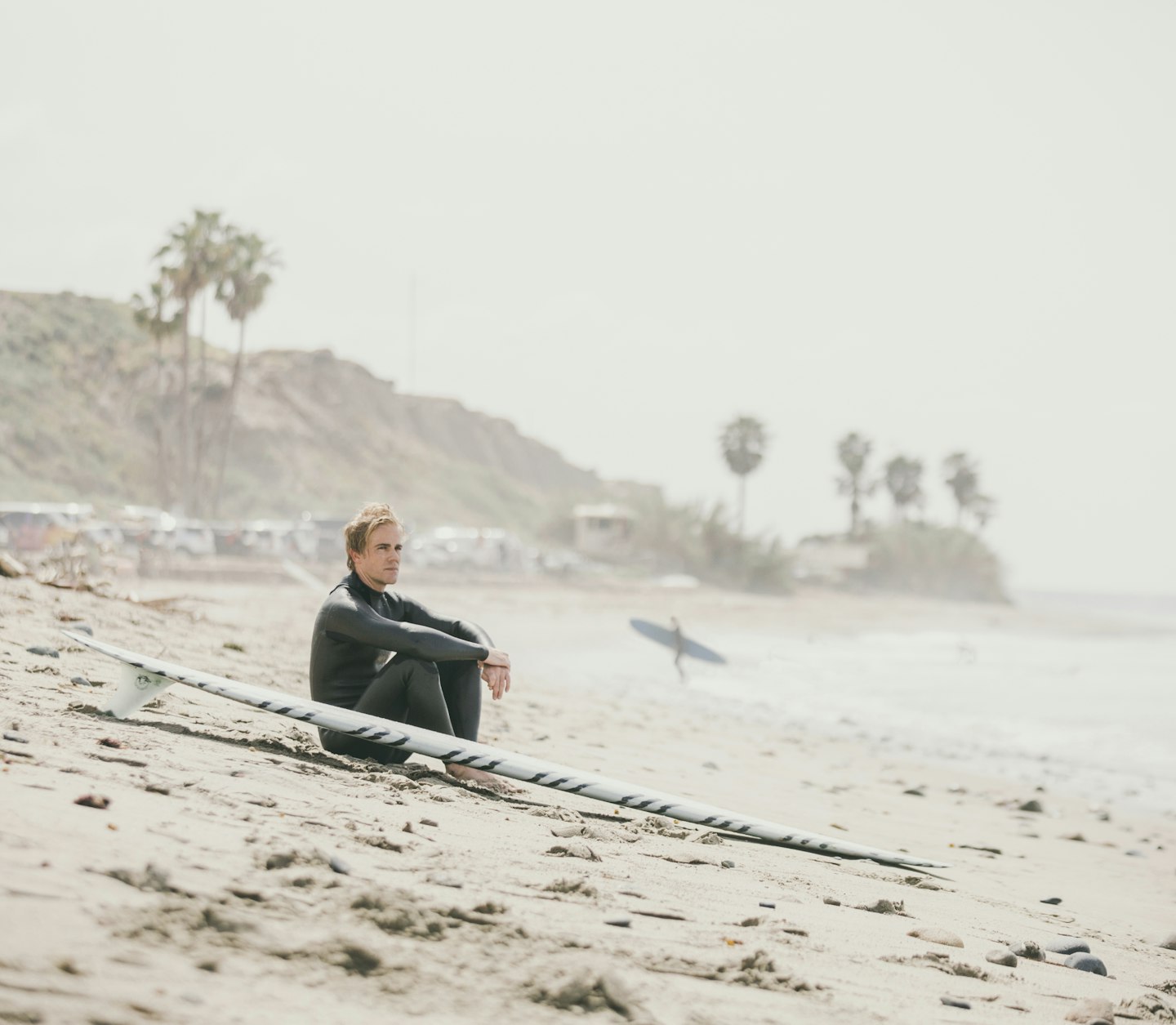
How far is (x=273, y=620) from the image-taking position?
16.6m

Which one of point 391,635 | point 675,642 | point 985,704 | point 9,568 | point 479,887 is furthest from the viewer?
point 675,642

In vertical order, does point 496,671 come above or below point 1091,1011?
above

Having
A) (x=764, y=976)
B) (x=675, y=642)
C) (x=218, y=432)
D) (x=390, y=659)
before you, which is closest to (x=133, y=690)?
(x=390, y=659)

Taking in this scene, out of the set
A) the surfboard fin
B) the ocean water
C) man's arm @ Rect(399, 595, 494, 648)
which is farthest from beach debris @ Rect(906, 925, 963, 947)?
the ocean water

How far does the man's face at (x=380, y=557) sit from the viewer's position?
4.72m

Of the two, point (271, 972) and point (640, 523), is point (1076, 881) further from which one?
point (640, 523)

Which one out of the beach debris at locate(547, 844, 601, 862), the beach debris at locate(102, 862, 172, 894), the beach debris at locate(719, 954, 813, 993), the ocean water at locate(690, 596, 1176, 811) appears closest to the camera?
the beach debris at locate(102, 862, 172, 894)

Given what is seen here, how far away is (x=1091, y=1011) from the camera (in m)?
3.21

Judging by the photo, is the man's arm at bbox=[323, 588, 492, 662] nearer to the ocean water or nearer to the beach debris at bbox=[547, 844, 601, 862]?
the beach debris at bbox=[547, 844, 601, 862]

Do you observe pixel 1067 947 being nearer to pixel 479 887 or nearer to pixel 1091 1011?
pixel 1091 1011

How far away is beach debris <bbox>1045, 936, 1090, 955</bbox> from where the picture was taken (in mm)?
3965

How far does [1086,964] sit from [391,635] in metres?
2.68

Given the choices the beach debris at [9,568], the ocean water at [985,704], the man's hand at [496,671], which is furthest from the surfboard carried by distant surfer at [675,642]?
the man's hand at [496,671]

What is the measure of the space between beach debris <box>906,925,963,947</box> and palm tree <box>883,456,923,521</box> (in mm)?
89933
